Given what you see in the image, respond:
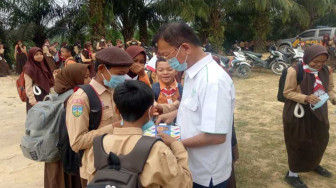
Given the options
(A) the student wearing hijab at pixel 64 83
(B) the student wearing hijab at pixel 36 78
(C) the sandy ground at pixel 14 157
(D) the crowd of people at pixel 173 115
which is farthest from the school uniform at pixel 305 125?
(B) the student wearing hijab at pixel 36 78

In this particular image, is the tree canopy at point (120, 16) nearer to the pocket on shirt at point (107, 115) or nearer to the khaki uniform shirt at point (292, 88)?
the khaki uniform shirt at point (292, 88)

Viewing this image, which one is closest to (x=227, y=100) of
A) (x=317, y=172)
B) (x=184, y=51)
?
(x=184, y=51)

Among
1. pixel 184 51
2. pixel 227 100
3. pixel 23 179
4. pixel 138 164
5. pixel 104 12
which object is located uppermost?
pixel 104 12

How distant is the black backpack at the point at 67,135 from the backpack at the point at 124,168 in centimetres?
64

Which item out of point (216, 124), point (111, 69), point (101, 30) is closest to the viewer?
point (216, 124)

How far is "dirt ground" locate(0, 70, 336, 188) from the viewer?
10.5 feet

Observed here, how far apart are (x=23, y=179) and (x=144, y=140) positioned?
106 inches

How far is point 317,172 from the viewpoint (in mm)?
3297

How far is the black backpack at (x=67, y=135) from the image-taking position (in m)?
1.82

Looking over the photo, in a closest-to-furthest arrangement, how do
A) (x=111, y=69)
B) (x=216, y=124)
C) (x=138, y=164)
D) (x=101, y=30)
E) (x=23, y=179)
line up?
(x=138, y=164)
(x=216, y=124)
(x=111, y=69)
(x=23, y=179)
(x=101, y=30)

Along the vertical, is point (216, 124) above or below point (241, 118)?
above

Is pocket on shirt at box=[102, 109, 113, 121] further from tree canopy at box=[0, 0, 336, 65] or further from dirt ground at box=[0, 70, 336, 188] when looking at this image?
tree canopy at box=[0, 0, 336, 65]

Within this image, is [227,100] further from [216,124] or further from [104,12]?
[104,12]

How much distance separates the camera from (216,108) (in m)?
1.39
